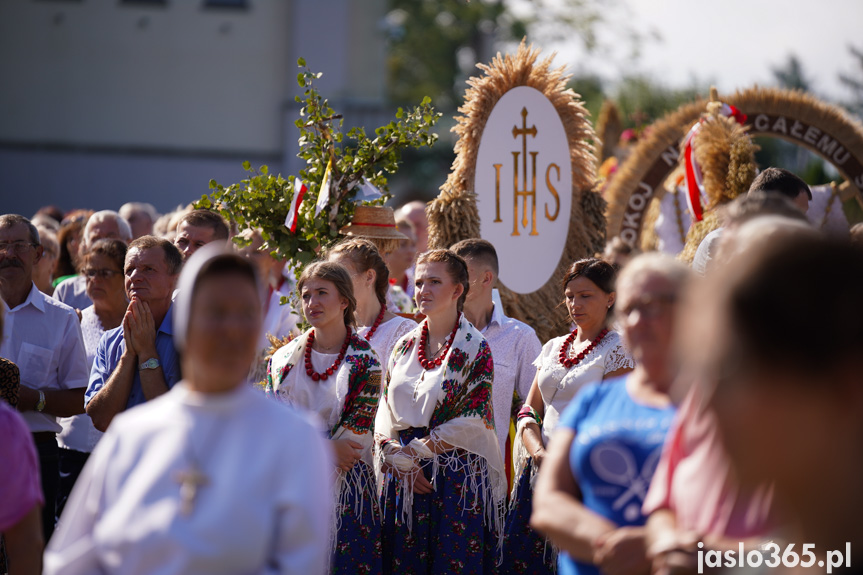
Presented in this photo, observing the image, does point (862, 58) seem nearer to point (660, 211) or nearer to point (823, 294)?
point (660, 211)

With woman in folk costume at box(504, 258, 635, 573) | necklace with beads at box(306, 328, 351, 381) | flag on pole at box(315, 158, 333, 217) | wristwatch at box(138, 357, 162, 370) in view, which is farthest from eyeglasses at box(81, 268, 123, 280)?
woman in folk costume at box(504, 258, 635, 573)

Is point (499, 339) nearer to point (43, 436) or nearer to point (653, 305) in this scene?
point (43, 436)

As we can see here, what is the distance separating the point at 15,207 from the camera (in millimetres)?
21438

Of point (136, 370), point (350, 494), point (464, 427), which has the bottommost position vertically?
point (350, 494)

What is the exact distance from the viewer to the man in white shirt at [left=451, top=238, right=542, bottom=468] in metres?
5.11

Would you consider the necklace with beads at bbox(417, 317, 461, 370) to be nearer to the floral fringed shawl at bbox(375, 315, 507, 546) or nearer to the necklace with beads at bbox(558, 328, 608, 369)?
the floral fringed shawl at bbox(375, 315, 507, 546)

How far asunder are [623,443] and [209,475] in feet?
3.38

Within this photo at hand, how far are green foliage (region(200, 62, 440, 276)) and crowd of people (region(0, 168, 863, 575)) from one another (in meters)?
0.19

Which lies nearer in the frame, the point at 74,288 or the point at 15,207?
the point at 74,288

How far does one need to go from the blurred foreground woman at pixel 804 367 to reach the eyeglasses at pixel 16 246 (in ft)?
13.7

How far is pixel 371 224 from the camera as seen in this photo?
548 cm

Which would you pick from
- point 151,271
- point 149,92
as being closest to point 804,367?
point 151,271

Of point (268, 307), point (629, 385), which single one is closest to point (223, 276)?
point (629, 385)

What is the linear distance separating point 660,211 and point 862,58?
61.5 feet
